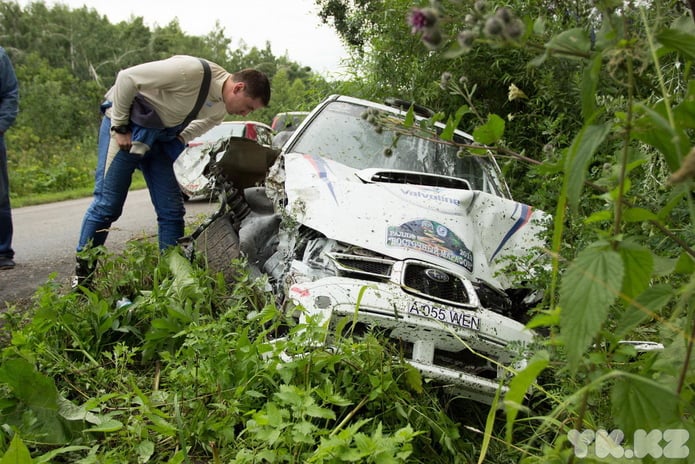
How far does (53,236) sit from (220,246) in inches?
149

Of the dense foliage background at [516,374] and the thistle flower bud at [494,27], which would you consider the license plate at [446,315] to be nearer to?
the dense foliage background at [516,374]

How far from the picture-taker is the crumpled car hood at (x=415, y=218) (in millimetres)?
2898

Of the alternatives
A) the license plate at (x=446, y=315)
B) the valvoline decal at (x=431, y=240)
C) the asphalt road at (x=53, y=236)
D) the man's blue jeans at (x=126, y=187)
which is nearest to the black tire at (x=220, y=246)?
the man's blue jeans at (x=126, y=187)

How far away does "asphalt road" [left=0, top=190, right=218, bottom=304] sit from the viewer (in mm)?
4293

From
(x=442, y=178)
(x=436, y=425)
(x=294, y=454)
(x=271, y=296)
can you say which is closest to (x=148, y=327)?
(x=271, y=296)

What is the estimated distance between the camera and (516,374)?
1.21m

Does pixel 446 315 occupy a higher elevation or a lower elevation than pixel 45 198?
higher

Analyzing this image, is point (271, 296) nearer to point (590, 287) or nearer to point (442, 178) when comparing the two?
point (442, 178)

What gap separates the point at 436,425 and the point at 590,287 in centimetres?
127

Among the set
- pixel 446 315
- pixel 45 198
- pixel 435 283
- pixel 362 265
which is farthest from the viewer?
pixel 45 198

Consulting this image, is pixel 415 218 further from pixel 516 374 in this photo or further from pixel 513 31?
pixel 513 31

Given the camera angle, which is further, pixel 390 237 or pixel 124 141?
pixel 124 141

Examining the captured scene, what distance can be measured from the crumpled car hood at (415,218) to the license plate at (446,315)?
1.38ft

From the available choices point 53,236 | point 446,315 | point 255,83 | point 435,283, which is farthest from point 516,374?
point 53,236
